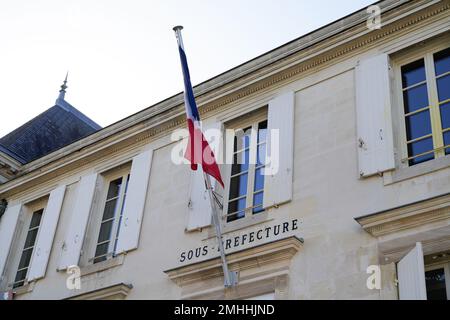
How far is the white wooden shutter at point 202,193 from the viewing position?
9297 millimetres

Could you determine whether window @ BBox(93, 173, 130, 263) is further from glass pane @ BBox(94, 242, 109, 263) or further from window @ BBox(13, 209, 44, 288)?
window @ BBox(13, 209, 44, 288)

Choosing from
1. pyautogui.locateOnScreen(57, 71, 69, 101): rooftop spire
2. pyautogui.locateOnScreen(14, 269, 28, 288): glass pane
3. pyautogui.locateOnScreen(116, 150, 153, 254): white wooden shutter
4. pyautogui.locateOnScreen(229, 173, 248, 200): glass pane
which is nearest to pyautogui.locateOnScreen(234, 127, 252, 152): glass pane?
pyautogui.locateOnScreen(229, 173, 248, 200): glass pane

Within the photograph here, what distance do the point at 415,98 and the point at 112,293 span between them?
4.41m

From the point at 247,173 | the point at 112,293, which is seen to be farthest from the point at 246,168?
the point at 112,293

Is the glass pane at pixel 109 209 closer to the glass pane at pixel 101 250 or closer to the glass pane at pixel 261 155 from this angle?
the glass pane at pixel 101 250

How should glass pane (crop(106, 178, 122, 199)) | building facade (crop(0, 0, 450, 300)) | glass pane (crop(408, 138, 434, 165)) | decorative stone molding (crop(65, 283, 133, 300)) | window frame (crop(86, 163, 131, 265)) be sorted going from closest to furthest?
building facade (crop(0, 0, 450, 300)), glass pane (crop(408, 138, 434, 165)), decorative stone molding (crop(65, 283, 133, 300)), window frame (crop(86, 163, 131, 265)), glass pane (crop(106, 178, 122, 199))

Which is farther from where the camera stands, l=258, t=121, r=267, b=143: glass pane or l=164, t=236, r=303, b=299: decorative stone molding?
l=258, t=121, r=267, b=143: glass pane

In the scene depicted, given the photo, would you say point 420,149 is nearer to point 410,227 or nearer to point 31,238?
point 410,227

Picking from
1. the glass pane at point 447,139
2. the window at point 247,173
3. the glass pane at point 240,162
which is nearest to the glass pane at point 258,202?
the window at point 247,173

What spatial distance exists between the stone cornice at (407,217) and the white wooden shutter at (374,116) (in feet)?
2.06

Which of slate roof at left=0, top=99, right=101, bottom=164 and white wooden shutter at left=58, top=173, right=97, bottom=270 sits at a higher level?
slate roof at left=0, top=99, right=101, bottom=164

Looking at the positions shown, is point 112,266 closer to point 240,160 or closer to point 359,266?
point 240,160

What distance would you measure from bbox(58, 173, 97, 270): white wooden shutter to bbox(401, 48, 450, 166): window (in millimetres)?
4942

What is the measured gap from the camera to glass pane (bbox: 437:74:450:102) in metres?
8.12
